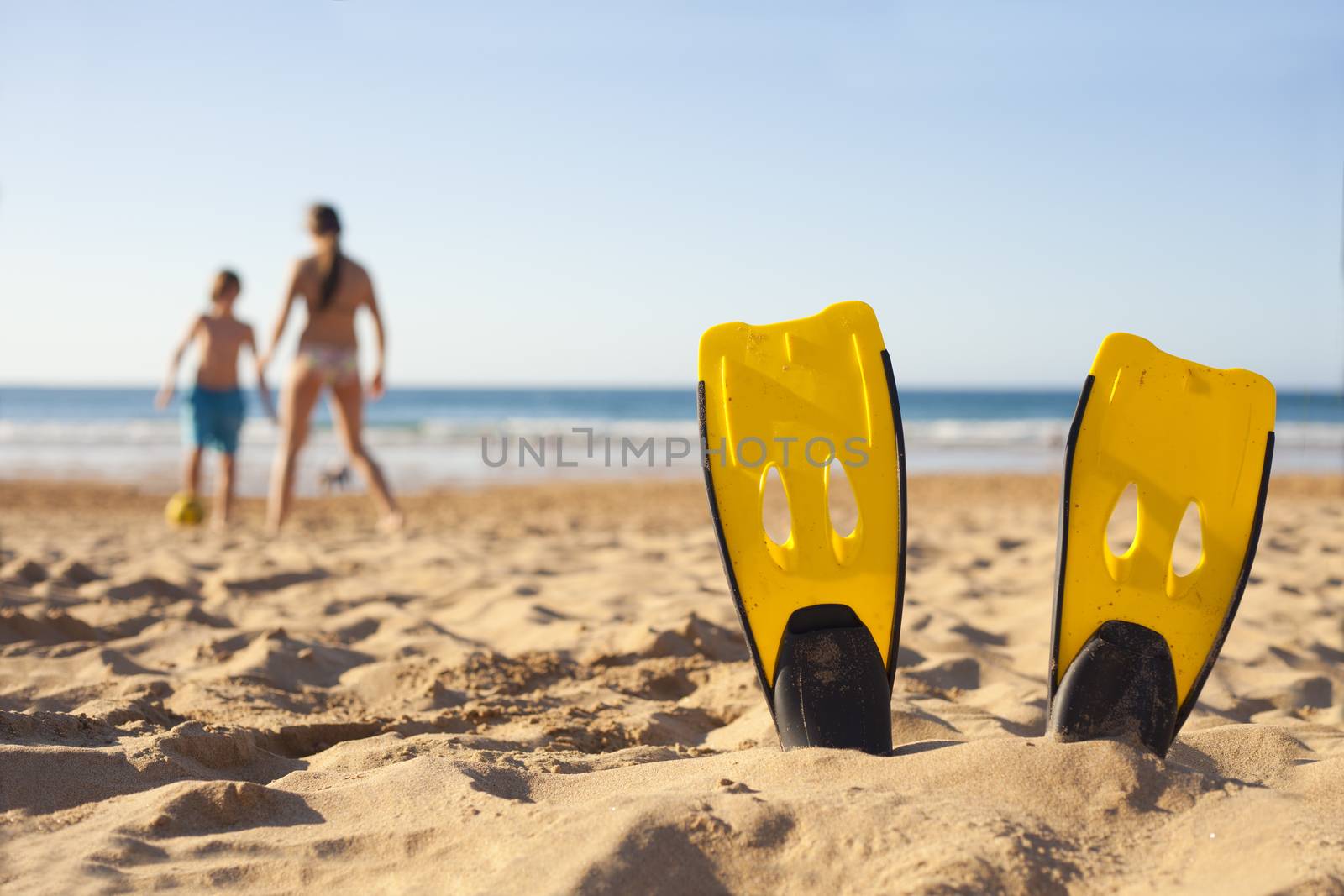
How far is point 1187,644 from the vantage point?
161cm

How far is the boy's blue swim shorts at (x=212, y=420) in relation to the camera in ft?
19.4

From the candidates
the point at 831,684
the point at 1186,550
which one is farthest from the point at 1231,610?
the point at 1186,550

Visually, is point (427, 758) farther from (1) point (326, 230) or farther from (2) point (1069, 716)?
(1) point (326, 230)

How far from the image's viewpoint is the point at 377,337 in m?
5.33

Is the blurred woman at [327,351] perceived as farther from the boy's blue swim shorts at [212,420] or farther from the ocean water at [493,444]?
the ocean water at [493,444]

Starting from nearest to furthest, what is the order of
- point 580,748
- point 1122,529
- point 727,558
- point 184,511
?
point 727,558 → point 580,748 → point 1122,529 → point 184,511

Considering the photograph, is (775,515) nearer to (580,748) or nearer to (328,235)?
(328,235)

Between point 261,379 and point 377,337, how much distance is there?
65 centimetres

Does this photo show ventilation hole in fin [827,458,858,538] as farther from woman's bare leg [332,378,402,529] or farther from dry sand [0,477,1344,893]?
woman's bare leg [332,378,402,529]

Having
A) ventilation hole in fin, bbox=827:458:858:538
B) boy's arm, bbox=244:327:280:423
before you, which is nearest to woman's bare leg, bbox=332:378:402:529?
boy's arm, bbox=244:327:280:423

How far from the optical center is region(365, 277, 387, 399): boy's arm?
521cm

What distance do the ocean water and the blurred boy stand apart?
2.54 metres

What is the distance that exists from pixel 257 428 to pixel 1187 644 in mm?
19782

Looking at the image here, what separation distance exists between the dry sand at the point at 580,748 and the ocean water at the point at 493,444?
3.27 meters
